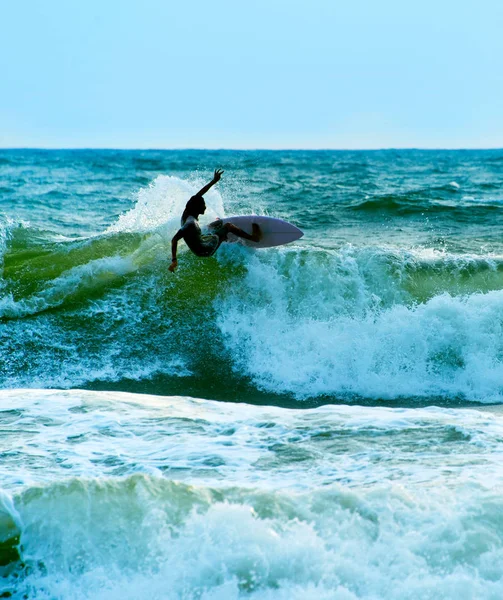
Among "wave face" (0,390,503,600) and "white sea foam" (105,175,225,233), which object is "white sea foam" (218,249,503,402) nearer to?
"white sea foam" (105,175,225,233)

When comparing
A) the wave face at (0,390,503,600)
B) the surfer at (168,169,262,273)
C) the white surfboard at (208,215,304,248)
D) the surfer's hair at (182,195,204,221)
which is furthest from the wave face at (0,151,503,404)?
the wave face at (0,390,503,600)

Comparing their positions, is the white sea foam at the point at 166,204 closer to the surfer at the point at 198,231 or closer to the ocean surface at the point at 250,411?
the ocean surface at the point at 250,411

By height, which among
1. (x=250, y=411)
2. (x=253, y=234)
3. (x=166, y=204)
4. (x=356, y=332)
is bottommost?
(x=250, y=411)

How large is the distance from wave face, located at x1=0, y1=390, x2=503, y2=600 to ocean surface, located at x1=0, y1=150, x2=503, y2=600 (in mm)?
13

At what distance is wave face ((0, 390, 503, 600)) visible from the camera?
411cm

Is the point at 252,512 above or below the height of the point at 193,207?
below

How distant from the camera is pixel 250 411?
6754 mm

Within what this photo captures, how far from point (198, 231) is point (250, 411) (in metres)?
3.16

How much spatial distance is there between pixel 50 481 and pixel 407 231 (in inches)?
477

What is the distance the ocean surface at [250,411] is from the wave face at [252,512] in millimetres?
13

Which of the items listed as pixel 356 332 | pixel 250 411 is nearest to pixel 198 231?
pixel 356 332

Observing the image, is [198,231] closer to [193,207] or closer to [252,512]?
[193,207]

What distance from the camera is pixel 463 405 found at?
819cm

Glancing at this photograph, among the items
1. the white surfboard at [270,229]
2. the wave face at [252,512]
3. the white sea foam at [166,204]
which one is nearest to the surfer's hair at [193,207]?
the white surfboard at [270,229]
